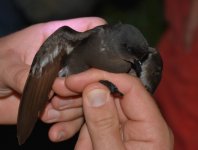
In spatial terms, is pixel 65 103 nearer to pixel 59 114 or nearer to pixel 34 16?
pixel 59 114

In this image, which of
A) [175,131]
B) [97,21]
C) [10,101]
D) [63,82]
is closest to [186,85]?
[175,131]

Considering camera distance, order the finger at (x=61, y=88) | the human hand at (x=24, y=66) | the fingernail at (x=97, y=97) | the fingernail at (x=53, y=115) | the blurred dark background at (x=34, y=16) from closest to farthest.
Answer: the fingernail at (x=97, y=97)
the finger at (x=61, y=88)
the human hand at (x=24, y=66)
the fingernail at (x=53, y=115)
the blurred dark background at (x=34, y=16)

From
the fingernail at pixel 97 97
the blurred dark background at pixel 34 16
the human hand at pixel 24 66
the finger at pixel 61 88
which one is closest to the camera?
the fingernail at pixel 97 97

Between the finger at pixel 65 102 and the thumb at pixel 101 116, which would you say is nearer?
the thumb at pixel 101 116

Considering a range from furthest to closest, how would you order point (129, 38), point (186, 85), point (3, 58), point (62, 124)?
point (186, 85)
point (62, 124)
point (3, 58)
point (129, 38)

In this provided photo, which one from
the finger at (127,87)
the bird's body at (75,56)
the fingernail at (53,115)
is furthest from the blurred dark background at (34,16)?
the finger at (127,87)

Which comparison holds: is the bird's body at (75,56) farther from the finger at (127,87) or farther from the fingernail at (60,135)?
the fingernail at (60,135)

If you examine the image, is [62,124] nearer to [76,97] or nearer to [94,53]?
[76,97]
